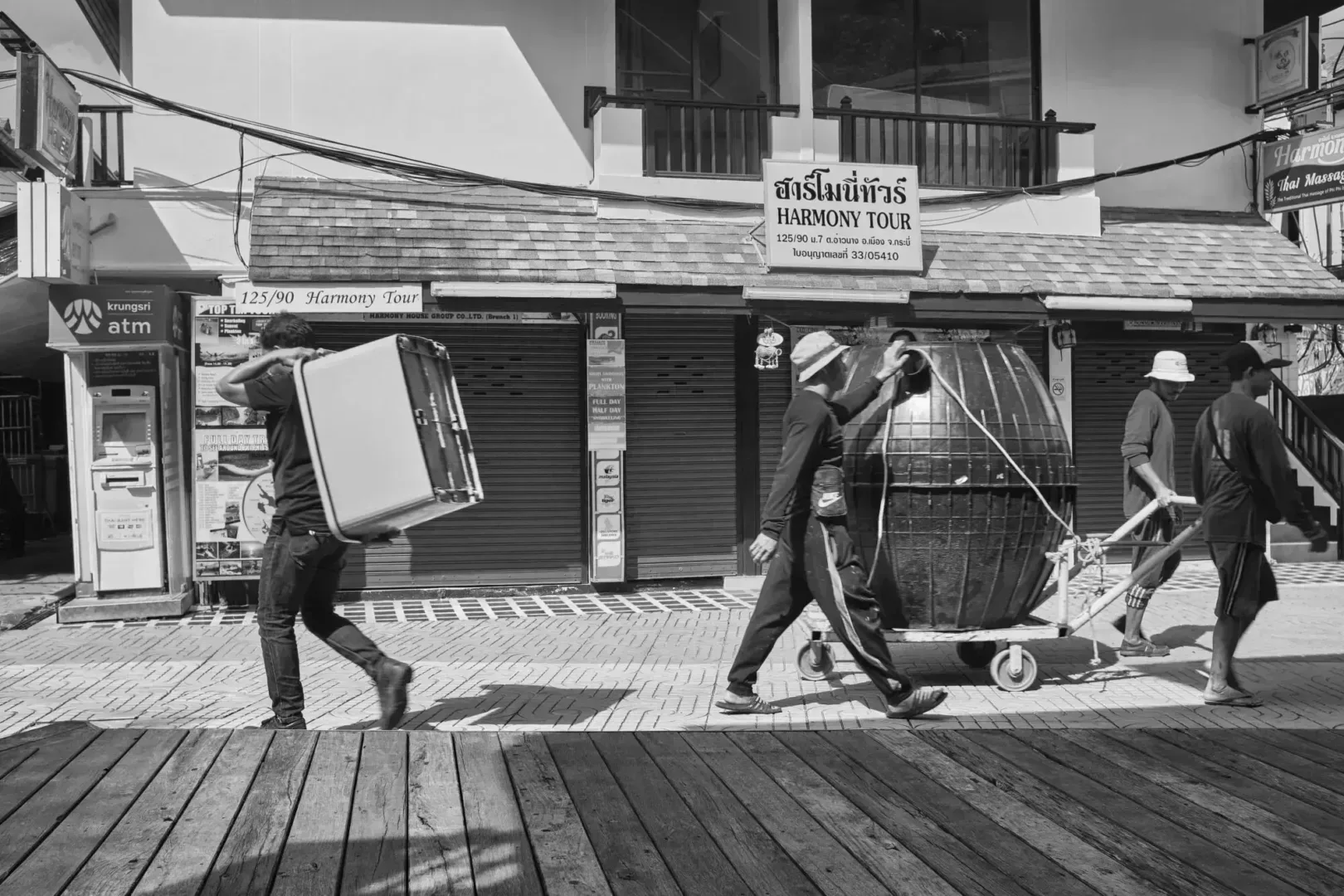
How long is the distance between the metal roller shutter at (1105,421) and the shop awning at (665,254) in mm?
1219

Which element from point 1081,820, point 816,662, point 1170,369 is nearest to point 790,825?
point 1081,820

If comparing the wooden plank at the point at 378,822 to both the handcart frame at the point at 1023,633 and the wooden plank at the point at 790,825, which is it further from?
the handcart frame at the point at 1023,633

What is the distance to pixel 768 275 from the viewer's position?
11.8m

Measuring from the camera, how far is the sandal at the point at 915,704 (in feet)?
20.4

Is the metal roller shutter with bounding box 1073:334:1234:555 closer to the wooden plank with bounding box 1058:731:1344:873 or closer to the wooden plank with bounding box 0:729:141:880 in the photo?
the wooden plank with bounding box 1058:731:1344:873

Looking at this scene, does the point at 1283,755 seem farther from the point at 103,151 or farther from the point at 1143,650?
the point at 103,151

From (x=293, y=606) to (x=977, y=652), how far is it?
4.00 meters

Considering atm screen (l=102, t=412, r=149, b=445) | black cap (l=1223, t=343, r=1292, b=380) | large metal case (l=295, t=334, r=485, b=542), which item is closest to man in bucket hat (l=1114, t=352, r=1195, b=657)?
black cap (l=1223, t=343, r=1292, b=380)

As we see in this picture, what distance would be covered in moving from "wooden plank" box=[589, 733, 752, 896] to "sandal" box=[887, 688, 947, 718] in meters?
2.06

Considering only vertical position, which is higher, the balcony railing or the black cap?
the balcony railing

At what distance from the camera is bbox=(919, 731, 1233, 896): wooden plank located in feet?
10.3

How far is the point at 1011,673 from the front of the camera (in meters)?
7.07

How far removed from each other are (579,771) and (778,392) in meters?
9.00

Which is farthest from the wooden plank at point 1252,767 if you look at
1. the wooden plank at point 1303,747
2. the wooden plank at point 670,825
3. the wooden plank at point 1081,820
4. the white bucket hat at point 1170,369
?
the white bucket hat at point 1170,369
